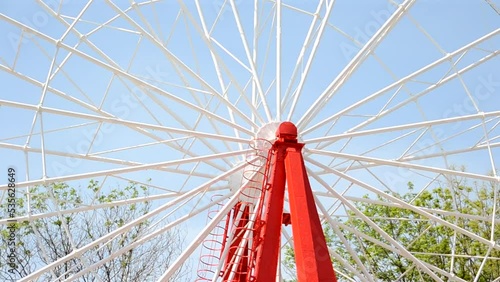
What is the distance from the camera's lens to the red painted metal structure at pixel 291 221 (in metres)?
12.4

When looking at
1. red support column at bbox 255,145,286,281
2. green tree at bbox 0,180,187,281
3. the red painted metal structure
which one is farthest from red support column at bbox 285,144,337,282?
green tree at bbox 0,180,187,281

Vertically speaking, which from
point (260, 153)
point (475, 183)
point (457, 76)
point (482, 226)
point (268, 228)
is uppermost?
point (475, 183)

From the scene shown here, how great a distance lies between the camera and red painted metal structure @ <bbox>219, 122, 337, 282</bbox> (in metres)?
12.4

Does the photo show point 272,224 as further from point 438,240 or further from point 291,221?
point 438,240

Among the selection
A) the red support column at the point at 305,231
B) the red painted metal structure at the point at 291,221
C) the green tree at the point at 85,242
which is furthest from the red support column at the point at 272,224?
the green tree at the point at 85,242

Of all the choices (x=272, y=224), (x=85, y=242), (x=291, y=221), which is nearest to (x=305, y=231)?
(x=291, y=221)

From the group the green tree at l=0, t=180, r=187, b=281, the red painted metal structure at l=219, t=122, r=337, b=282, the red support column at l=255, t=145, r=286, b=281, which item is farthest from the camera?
the green tree at l=0, t=180, r=187, b=281

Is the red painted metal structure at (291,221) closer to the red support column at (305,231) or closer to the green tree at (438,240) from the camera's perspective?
the red support column at (305,231)

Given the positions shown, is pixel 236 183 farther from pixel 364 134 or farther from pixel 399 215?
pixel 399 215

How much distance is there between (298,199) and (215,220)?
8.68ft

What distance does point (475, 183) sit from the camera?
109ft

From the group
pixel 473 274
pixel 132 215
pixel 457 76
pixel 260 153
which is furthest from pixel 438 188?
pixel 260 153

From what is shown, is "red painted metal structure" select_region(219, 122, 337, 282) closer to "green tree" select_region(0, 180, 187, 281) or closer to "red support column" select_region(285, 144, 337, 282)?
"red support column" select_region(285, 144, 337, 282)

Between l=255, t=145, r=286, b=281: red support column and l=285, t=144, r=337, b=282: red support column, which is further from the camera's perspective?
l=255, t=145, r=286, b=281: red support column
